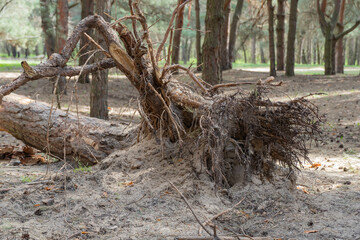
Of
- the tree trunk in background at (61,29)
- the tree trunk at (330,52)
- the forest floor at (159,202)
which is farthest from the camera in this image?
the tree trunk at (330,52)

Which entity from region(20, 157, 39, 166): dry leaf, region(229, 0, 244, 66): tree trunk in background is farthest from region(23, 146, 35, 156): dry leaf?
region(229, 0, 244, 66): tree trunk in background

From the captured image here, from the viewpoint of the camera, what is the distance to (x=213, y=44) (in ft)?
25.0

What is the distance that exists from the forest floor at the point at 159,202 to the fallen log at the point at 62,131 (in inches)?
23.3

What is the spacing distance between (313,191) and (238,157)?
1.01 meters

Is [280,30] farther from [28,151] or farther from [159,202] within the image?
[159,202]

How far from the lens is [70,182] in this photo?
3951 mm

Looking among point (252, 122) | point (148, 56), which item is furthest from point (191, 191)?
point (148, 56)

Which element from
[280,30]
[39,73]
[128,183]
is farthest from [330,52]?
[39,73]

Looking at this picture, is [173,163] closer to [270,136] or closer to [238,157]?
[238,157]

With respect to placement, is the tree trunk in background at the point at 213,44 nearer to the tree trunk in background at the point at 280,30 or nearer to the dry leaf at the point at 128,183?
the dry leaf at the point at 128,183

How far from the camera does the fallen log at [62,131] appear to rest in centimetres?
513

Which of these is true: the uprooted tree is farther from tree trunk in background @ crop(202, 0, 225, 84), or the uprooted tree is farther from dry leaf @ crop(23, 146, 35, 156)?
tree trunk in background @ crop(202, 0, 225, 84)

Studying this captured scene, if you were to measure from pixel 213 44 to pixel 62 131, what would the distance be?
378cm

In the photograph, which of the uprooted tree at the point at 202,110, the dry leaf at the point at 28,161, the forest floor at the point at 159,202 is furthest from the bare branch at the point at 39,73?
the dry leaf at the point at 28,161
